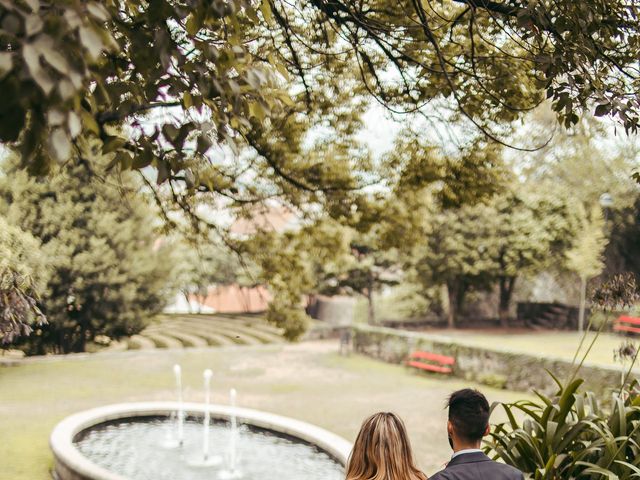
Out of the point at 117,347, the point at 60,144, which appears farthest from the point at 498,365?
the point at 60,144

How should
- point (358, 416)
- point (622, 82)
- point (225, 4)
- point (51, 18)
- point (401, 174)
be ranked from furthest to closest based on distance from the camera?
point (358, 416), point (401, 174), point (622, 82), point (225, 4), point (51, 18)

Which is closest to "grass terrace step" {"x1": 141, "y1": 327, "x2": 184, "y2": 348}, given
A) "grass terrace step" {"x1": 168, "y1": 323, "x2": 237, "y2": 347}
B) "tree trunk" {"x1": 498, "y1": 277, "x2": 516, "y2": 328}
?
"grass terrace step" {"x1": 168, "y1": 323, "x2": 237, "y2": 347}

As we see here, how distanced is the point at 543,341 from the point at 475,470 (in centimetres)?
2714

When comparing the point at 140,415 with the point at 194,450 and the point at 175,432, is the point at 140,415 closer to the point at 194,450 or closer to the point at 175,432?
the point at 175,432

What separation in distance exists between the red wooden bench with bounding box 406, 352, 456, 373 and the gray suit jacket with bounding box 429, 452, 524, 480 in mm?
17089

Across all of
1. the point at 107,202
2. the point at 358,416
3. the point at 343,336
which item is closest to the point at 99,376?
the point at 107,202

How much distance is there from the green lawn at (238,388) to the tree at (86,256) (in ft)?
5.15

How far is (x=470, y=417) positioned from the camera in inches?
121

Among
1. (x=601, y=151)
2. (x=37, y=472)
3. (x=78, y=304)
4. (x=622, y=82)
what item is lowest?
(x=37, y=472)

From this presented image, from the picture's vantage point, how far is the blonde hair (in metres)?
3.26

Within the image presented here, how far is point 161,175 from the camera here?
300cm

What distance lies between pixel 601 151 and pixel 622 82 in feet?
94.0

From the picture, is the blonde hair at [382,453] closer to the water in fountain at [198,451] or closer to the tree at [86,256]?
the water in fountain at [198,451]

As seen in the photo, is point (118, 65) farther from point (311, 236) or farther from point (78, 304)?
point (78, 304)
